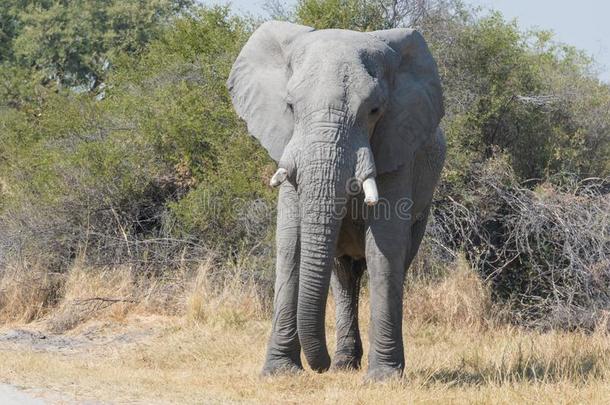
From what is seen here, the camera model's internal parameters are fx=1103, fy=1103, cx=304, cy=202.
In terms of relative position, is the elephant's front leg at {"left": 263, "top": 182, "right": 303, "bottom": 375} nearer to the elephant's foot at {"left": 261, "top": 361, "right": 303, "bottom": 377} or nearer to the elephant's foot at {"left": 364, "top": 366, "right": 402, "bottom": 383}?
the elephant's foot at {"left": 261, "top": 361, "right": 303, "bottom": 377}

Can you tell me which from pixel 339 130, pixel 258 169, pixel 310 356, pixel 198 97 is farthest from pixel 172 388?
pixel 198 97

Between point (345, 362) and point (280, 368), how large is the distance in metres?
1.01

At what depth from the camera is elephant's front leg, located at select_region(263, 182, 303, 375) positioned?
7.77 meters

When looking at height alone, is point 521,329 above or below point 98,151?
below

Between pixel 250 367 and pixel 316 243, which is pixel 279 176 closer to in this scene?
pixel 316 243

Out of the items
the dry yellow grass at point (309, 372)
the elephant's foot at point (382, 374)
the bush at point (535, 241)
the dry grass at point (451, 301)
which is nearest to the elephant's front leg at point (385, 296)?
the elephant's foot at point (382, 374)

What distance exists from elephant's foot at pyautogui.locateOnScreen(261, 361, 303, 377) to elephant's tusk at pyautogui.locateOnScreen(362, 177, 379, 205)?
1.52m

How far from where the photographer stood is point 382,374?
777cm

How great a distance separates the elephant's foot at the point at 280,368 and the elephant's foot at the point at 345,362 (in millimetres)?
859

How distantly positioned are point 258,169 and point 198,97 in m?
1.51

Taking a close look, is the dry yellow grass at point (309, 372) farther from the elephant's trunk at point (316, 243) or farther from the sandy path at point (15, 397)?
the elephant's trunk at point (316, 243)

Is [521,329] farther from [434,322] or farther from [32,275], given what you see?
[32,275]

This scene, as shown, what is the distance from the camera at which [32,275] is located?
1302 cm

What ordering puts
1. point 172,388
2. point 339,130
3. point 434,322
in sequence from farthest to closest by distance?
point 434,322 → point 172,388 → point 339,130
